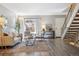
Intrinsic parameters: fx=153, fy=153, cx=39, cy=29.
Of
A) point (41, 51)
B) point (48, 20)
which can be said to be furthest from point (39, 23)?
point (41, 51)

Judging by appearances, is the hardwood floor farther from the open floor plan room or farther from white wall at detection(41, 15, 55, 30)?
white wall at detection(41, 15, 55, 30)

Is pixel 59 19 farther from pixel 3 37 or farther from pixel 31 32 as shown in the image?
pixel 3 37

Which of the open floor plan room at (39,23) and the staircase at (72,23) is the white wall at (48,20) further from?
the staircase at (72,23)

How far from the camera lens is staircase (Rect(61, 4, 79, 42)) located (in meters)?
5.67

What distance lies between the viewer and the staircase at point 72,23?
223 inches

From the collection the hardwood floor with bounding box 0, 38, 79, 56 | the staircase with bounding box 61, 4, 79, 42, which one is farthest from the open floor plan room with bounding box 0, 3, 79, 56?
the hardwood floor with bounding box 0, 38, 79, 56

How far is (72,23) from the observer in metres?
6.62

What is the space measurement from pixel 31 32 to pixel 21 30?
1105 millimetres

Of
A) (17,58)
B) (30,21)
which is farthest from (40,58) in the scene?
(30,21)

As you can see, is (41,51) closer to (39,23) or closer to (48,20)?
(39,23)

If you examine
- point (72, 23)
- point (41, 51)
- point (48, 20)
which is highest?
point (48, 20)

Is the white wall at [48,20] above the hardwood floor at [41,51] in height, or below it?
above

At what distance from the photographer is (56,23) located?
31.5 ft

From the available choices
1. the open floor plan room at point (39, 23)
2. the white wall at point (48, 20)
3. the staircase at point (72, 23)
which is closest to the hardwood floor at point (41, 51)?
the staircase at point (72, 23)
